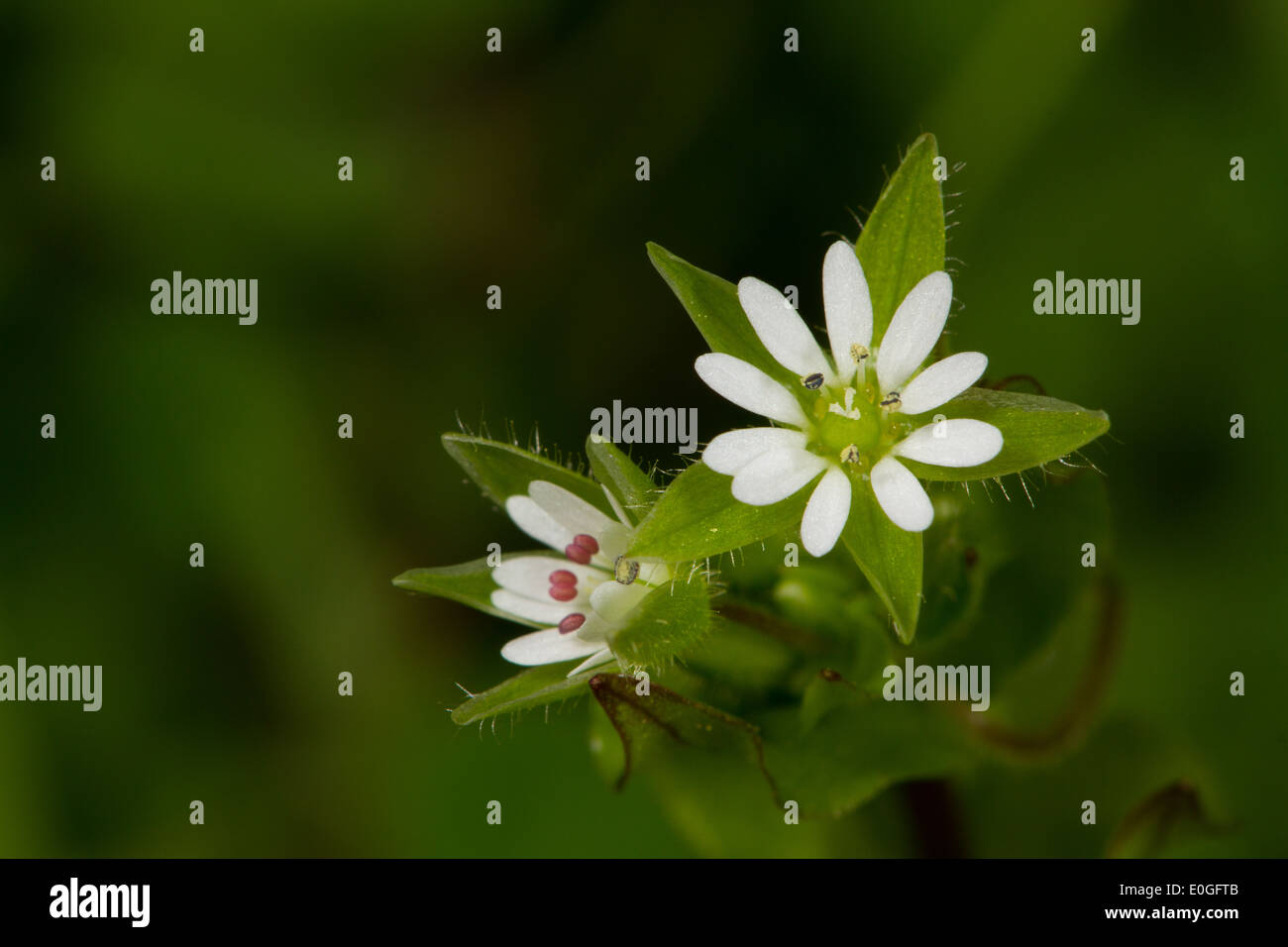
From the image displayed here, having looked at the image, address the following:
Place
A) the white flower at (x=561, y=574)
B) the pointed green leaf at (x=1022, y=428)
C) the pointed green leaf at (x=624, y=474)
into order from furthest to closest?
the white flower at (x=561, y=574)
the pointed green leaf at (x=624, y=474)
the pointed green leaf at (x=1022, y=428)

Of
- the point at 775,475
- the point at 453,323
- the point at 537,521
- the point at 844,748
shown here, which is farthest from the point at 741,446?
the point at 453,323

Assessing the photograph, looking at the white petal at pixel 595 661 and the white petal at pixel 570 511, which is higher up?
the white petal at pixel 570 511

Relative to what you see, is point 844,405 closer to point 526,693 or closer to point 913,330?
point 913,330

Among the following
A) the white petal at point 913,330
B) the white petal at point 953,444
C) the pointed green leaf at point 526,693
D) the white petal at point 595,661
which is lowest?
the pointed green leaf at point 526,693

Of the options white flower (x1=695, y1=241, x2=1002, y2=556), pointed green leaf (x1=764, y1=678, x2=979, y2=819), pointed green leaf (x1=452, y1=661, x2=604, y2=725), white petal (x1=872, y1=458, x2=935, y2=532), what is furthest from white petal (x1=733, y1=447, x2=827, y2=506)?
pointed green leaf (x1=764, y1=678, x2=979, y2=819)

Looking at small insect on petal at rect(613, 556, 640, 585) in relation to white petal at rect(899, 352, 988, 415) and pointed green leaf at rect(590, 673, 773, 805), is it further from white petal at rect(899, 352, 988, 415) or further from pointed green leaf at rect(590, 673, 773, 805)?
white petal at rect(899, 352, 988, 415)

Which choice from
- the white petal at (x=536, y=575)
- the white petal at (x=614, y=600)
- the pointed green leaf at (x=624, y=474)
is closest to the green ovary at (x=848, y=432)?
the pointed green leaf at (x=624, y=474)

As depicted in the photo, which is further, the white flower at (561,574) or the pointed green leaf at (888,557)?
the white flower at (561,574)

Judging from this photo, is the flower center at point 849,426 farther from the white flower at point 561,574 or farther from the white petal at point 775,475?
the white flower at point 561,574
